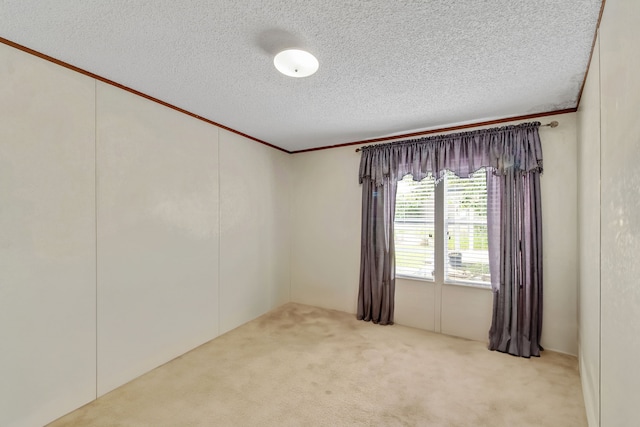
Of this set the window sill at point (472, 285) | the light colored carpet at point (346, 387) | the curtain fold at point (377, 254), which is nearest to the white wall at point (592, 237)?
the light colored carpet at point (346, 387)

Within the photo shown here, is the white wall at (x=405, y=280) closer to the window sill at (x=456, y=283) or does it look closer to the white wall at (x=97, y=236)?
the window sill at (x=456, y=283)

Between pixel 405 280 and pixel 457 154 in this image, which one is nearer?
pixel 457 154

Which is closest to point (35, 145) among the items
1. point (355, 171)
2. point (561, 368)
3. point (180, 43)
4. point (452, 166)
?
point (180, 43)

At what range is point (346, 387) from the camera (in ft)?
6.91

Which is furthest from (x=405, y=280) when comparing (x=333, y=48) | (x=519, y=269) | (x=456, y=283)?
(x=333, y=48)

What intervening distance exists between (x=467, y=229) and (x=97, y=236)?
10.9 feet

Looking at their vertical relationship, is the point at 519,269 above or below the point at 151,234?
below

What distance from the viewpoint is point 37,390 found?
1691mm

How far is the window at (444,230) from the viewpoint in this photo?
2.91 metres

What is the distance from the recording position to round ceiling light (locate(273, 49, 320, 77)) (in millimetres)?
1626

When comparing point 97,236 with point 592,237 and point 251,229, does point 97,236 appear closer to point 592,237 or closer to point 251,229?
point 251,229

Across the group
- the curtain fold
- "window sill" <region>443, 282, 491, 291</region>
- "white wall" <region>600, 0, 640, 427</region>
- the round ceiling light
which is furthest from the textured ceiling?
"window sill" <region>443, 282, 491, 291</region>

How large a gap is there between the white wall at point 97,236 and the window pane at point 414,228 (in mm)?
1989

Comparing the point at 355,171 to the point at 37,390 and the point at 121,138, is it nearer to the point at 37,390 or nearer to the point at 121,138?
the point at 121,138
